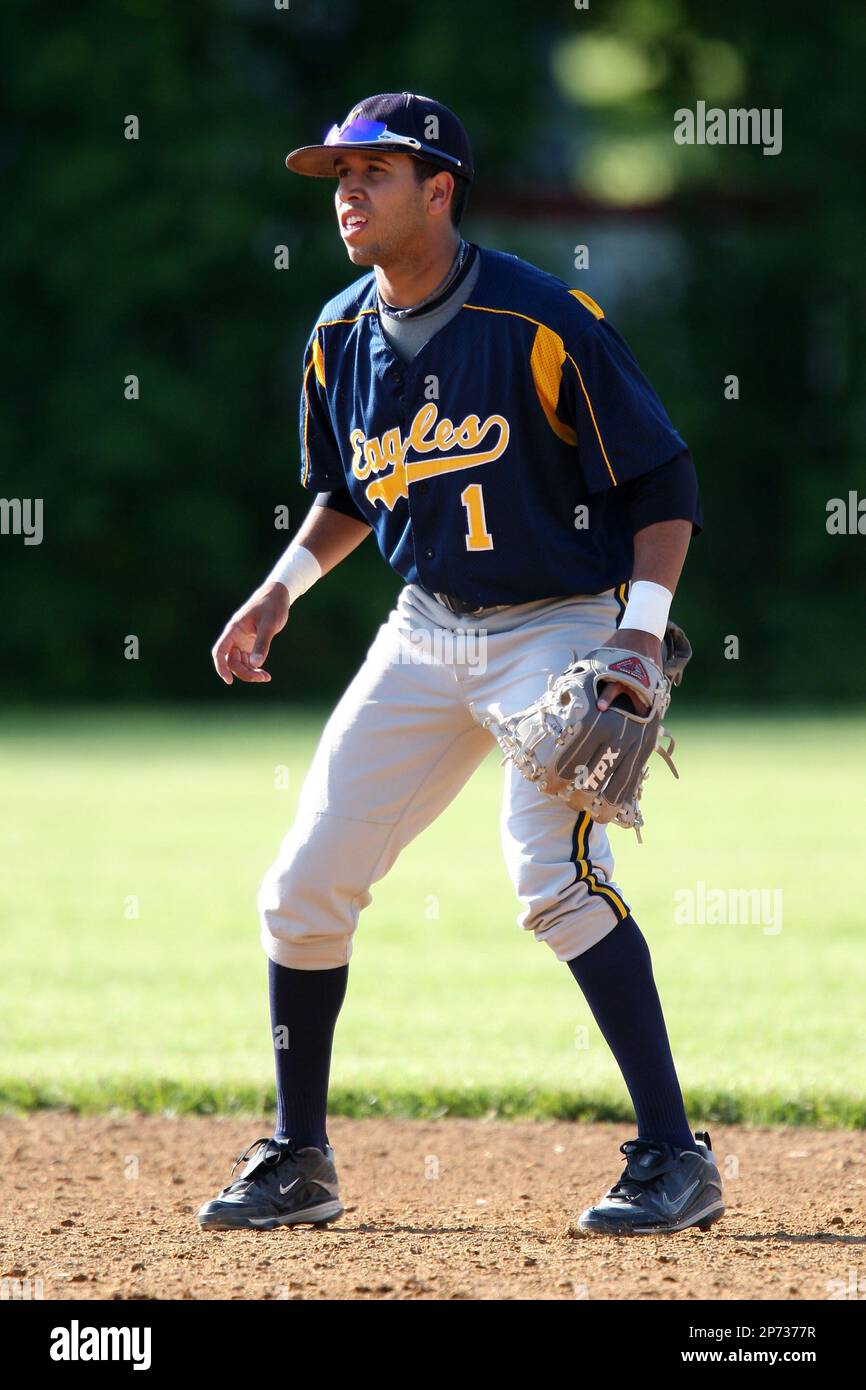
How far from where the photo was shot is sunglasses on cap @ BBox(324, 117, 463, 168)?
3.83 meters

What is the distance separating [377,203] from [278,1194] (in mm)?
2188

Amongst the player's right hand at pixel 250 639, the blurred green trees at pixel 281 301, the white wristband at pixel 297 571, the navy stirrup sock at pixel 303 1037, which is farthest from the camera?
the blurred green trees at pixel 281 301

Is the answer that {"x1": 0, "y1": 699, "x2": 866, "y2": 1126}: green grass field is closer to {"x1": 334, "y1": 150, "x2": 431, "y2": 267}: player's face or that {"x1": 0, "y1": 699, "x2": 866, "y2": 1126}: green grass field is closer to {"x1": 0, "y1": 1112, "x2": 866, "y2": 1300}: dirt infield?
{"x1": 0, "y1": 1112, "x2": 866, "y2": 1300}: dirt infield

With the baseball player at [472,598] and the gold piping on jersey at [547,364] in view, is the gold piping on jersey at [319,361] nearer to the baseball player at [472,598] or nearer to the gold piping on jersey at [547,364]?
the baseball player at [472,598]

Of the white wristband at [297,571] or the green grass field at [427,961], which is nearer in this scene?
the white wristband at [297,571]

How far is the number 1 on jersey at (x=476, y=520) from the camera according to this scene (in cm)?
392

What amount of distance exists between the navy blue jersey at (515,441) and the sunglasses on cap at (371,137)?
12.0 inches

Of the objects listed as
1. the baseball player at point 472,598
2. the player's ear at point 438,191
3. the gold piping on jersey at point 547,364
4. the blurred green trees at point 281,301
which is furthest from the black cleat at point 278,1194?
the blurred green trees at point 281,301

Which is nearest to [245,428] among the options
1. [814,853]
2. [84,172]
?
[84,172]

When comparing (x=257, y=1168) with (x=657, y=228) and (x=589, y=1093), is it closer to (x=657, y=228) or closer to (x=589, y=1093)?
(x=589, y=1093)

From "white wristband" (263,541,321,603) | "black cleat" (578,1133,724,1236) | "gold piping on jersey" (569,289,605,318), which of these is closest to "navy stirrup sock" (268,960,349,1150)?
"black cleat" (578,1133,724,1236)

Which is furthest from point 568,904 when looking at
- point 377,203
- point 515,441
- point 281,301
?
point 281,301

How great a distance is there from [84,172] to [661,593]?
1992 centimetres

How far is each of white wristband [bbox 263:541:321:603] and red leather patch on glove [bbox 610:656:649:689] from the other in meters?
1.01
